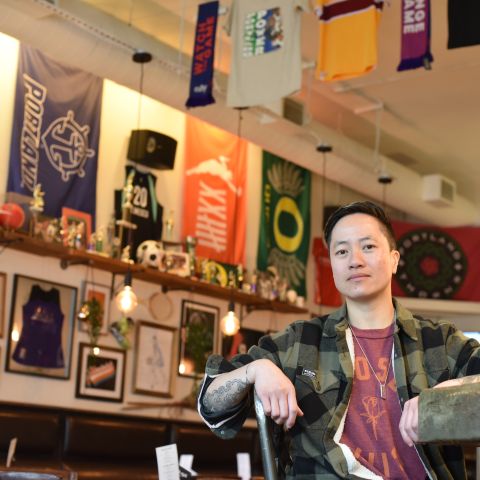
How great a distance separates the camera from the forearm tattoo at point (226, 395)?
68.8 inches

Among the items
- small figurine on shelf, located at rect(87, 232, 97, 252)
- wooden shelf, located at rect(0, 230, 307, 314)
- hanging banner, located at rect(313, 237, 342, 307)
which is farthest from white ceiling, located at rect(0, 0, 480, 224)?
wooden shelf, located at rect(0, 230, 307, 314)

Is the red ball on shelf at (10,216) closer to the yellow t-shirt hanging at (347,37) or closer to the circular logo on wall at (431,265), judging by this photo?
the yellow t-shirt hanging at (347,37)

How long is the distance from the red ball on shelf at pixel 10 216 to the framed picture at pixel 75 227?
0.67m

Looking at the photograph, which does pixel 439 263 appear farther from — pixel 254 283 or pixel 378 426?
pixel 378 426

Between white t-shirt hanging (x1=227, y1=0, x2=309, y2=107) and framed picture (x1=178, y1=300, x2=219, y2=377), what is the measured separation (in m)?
3.18

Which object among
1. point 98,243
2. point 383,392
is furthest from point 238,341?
point 383,392

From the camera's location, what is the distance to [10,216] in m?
7.59

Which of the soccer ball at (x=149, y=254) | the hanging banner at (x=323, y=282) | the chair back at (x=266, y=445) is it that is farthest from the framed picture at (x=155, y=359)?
the chair back at (x=266, y=445)

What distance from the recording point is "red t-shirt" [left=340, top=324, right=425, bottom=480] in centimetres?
173

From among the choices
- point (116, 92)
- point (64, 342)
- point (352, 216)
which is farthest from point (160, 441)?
point (352, 216)

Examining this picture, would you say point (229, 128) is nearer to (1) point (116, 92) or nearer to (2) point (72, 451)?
(1) point (116, 92)

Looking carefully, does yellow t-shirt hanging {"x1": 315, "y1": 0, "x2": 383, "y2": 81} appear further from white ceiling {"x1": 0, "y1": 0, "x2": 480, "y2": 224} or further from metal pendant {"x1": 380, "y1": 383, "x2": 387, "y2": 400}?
metal pendant {"x1": 380, "y1": 383, "x2": 387, "y2": 400}

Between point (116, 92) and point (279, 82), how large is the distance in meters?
2.61

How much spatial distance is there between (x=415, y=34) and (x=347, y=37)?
22.6 inches
